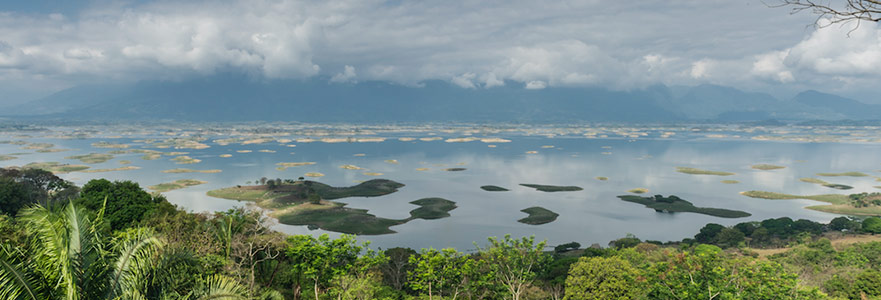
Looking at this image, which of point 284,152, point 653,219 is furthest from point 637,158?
point 284,152

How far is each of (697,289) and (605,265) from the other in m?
4.47

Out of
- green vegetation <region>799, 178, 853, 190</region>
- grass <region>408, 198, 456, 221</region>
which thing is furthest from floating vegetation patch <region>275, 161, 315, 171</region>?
green vegetation <region>799, 178, 853, 190</region>

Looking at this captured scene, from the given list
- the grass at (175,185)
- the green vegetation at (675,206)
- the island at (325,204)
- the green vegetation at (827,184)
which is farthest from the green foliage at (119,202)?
the green vegetation at (827,184)

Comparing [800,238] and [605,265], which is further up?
[605,265]

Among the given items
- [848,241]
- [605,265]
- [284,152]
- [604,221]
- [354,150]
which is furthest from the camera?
[354,150]

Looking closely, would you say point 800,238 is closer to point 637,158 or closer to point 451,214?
point 451,214

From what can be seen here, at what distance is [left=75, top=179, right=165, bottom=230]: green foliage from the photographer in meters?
33.7

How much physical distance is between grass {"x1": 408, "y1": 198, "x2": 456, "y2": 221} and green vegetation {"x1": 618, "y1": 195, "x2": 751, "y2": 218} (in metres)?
26.4

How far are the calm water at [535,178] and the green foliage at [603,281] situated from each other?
84.8 ft

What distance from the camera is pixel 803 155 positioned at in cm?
12681

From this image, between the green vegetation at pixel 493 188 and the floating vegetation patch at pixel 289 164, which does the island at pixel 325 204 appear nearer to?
the green vegetation at pixel 493 188

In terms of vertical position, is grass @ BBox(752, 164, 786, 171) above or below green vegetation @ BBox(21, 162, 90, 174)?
A: above

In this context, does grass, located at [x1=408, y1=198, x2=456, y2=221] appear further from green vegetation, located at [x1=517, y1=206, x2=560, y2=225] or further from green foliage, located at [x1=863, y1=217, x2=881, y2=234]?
green foliage, located at [x1=863, y1=217, x2=881, y2=234]

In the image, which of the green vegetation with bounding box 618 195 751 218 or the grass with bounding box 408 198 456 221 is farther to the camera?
the green vegetation with bounding box 618 195 751 218
